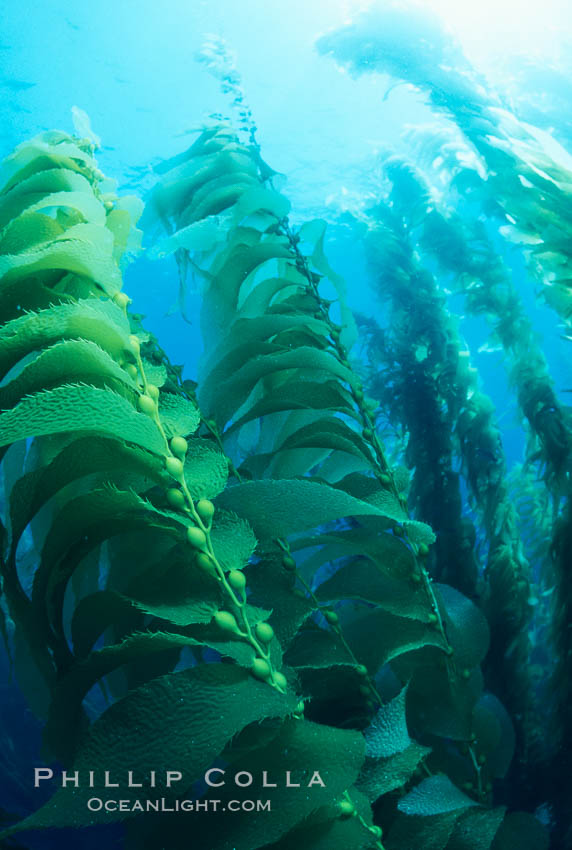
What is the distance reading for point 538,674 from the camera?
76.5 inches

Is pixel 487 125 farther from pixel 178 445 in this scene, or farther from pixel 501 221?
pixel 178 445

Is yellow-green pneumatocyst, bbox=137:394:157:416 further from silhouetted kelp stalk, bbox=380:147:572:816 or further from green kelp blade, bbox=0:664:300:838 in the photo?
silhouetted kelp stalk, bbox=380:147:572:816

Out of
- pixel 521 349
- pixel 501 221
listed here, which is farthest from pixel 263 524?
pixel 501 221

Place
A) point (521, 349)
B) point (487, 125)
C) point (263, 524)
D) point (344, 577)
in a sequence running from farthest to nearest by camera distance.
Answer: point (521, 349) → point (487, 125) → point (344, 577) → point (263, 524)

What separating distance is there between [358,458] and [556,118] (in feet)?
8.54

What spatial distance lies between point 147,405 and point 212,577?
0.21m

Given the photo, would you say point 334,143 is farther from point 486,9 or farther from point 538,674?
point 538,674

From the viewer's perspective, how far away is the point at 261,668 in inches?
20.5

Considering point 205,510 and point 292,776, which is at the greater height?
point 205,510

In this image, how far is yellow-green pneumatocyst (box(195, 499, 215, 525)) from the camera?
548 mm

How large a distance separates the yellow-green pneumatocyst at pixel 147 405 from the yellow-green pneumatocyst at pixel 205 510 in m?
0.12

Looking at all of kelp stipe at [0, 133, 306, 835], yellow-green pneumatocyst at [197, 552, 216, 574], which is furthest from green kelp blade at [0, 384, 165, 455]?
yellow-green pneumatocyst at [197, 552, 216, 574]

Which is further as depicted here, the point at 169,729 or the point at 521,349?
the point at 521,349

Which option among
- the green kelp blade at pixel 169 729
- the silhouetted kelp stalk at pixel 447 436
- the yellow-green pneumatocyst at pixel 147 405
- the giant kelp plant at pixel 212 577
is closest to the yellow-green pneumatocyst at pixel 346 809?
the giant kelp plant at pixel 212 577
